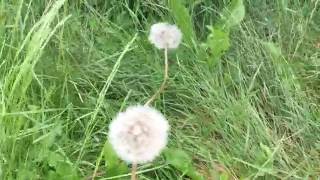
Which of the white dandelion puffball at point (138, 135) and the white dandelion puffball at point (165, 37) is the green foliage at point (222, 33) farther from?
the white dandelion puffball at point (138, 135)

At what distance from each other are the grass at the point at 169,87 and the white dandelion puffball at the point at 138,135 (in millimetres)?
297

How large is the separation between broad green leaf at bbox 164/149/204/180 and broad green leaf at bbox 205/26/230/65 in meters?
0.46

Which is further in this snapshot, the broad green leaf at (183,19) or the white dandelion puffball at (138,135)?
the broad green leaf at (183,19)

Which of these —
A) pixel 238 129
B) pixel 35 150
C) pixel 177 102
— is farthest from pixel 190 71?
pixel 35 150

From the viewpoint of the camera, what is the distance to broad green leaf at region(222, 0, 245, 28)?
7.48 feet

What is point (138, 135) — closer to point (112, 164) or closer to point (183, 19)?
point (112, 164)

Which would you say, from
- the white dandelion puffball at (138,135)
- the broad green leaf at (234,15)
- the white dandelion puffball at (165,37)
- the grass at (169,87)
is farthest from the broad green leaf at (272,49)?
the white dandelion puffball at (138,135)

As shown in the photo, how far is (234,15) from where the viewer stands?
2291 millimetres

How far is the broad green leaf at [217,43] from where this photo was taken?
218cm

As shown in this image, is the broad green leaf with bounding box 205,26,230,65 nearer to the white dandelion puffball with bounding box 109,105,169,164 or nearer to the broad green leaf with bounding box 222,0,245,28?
the broad green leaf with bounding box 222,0,245,28

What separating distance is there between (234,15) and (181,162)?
0.67 meters

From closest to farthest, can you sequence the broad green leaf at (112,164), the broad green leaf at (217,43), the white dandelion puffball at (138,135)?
the white dandelion puffball at (138,135), the broad green leaf at (112,164), the broad green leaf at (217,43)

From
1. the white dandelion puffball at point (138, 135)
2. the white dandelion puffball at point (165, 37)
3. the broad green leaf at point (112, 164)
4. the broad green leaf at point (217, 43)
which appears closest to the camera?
the white dandelion puffball at point (138, 135)

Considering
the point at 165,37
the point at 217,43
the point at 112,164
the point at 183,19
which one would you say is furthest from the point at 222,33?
the point at 112,164
